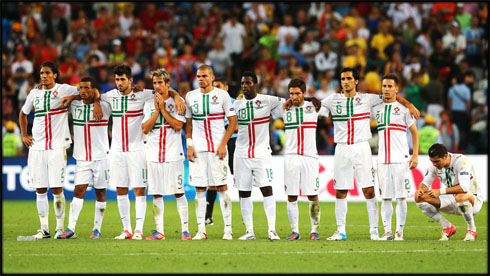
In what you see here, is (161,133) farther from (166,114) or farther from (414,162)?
(414,162)

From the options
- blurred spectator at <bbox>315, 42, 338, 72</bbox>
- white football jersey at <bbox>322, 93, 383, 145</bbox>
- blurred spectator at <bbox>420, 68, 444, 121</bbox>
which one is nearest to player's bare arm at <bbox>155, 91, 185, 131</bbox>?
white football jersey at <bbox>322, 93, 383, 145</bbox>

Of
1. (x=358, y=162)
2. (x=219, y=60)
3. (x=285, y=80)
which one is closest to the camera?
(x=358, y=162)

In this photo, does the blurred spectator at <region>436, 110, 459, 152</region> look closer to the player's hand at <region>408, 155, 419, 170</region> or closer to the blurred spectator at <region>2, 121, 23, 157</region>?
A: the player's hand at <region>408, 155, 419, 170</region>

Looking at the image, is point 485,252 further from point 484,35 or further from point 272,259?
point 484,35

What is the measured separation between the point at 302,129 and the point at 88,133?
3.10m

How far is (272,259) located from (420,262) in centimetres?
165

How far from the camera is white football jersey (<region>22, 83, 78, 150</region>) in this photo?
1229 cm

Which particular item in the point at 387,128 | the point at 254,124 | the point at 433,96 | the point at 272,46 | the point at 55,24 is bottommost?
the point at 387,128

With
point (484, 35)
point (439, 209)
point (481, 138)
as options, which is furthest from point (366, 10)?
point (439, 209)

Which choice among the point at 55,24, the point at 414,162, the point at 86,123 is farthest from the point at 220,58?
the point at 414,162

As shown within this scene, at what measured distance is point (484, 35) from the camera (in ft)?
77.4

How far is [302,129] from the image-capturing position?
39.1 ft

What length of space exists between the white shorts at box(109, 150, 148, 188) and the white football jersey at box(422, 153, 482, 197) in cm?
403

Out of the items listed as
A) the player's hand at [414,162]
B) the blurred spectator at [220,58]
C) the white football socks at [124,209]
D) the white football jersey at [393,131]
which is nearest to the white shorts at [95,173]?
the white football socks at [124,209]
